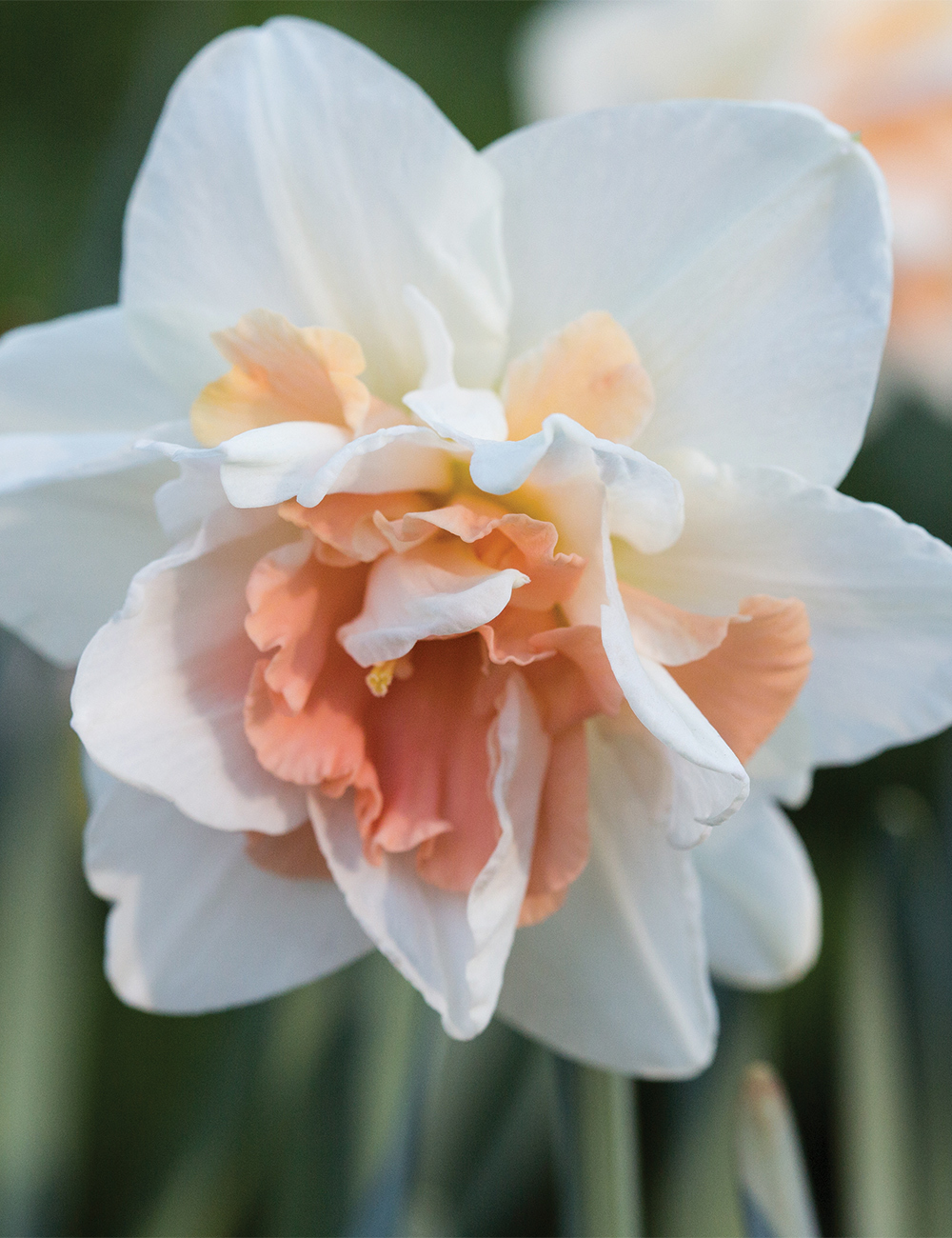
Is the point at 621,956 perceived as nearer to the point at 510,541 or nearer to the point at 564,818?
the point at 564,818

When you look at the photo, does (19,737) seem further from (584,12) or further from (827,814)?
(584,12)

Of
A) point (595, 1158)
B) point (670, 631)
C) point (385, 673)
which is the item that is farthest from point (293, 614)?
point (595, 1158)

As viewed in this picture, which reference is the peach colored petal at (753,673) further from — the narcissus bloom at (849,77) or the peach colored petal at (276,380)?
the narcissus bloom at (849,77)

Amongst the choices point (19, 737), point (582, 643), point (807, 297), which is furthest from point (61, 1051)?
point (807, 297)

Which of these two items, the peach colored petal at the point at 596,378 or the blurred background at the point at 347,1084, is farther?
the blurred background at the point at 347,1084

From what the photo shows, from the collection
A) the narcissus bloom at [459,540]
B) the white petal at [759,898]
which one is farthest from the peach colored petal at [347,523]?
the white petal at [759,898]
